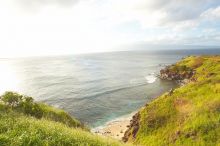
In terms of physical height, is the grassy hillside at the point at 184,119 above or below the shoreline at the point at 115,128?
above

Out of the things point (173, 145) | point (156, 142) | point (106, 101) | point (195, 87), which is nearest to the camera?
point (173, 145)

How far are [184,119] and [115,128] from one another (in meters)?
20.5

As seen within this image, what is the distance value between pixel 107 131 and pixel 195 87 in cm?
2248

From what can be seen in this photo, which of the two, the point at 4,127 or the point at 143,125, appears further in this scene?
the point at 143,125

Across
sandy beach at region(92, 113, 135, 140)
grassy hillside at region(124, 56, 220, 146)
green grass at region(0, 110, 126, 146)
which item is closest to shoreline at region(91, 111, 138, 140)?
sandy beach at region(92, 113, 135, 140)

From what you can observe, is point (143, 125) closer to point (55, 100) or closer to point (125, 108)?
point (125, 108)

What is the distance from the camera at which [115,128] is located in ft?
193

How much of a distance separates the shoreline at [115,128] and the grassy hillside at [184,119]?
4432mm

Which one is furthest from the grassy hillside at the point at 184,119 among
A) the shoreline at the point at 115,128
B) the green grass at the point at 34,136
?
the green grass at the point at 34,136

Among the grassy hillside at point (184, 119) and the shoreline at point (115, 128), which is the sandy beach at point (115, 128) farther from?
the grassy hillside at point (184, 119)

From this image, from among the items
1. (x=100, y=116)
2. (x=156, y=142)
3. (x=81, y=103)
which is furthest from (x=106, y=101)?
(x=156, y=142)

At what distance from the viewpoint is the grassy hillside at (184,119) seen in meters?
37.6

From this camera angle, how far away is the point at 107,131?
57.3 metres

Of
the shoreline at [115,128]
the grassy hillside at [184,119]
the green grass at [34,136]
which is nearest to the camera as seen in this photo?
the green grass at [34,136]
